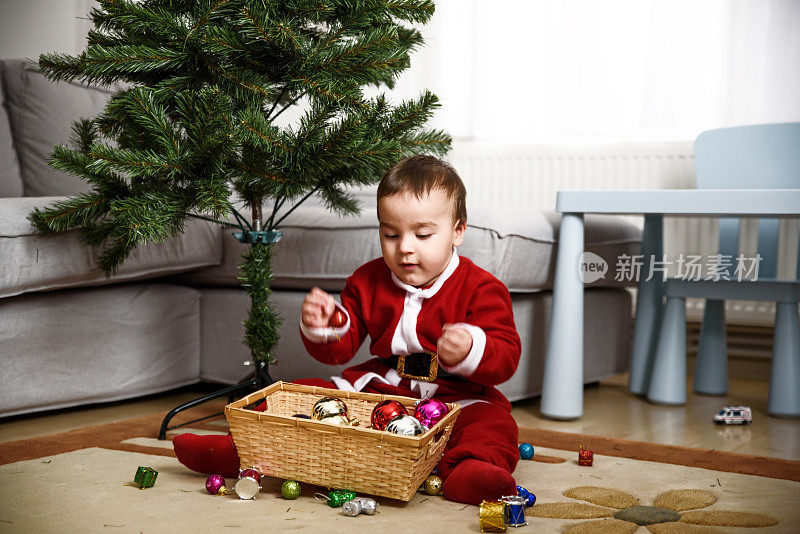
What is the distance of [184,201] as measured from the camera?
1341 millimetres

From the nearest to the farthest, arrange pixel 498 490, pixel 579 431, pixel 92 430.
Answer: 1. pixel 498 490
2. pixel 92 430
3. pixel 579 431

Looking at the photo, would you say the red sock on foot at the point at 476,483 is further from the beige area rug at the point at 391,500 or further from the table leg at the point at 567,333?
the table leg at the point at 567,333

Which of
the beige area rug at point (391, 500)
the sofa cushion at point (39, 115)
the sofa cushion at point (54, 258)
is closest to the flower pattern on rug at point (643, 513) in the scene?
the beige area rug at point (391, 500)

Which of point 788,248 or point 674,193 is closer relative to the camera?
point 674,193

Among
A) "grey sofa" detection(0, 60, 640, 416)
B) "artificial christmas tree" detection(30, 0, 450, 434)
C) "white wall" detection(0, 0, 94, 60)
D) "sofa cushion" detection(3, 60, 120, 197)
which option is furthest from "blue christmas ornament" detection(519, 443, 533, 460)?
"white wall" detection(0, 0, 94, 60)

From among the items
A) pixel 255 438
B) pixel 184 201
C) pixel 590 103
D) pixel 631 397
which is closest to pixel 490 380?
pixel 255 438

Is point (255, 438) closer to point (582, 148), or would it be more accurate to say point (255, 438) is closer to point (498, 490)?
point (498, 490)

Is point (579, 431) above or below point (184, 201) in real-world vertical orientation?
below

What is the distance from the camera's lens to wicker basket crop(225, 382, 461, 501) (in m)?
0.99

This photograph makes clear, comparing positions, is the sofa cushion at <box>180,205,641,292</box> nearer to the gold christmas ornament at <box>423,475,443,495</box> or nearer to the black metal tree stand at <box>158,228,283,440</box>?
the black metal tree stand at <box>158,228,283,440</box>

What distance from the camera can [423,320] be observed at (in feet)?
4.21

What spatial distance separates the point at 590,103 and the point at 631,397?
3.99 ft

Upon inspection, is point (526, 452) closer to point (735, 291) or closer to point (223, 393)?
point (223, 393)

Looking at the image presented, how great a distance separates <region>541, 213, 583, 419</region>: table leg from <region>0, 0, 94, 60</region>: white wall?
2.15 m
